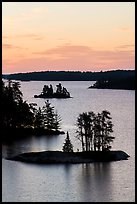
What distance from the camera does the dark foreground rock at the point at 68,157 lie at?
25.3m

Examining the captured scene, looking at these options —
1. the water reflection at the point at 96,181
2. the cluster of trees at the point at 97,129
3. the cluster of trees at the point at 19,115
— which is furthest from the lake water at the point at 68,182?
the cluster of trees at the point at 19,115

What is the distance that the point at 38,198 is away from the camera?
646 inches

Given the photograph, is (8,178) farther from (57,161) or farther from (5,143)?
(5,143)

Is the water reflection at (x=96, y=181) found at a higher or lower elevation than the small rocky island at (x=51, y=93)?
lower

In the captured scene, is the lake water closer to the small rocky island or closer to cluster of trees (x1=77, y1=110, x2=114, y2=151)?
cluster of trees (x1=77, y1=110, x2=114, y2=151)

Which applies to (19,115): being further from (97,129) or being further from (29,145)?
(97,129)

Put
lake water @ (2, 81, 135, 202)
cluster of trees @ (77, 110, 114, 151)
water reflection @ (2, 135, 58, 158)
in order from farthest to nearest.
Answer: water reflection @ (2, 135, 58, 158), cluster of trees @ (77, 110, 114, 151), lake water @ (2, 81, 135, 202)

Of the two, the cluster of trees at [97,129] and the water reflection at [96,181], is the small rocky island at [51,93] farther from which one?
the water reflection at [96,181]

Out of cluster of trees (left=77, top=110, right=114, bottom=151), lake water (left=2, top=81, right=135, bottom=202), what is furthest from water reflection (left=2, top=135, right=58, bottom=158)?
cluster of trees (left=77, top=110, right=114, bottom=151)

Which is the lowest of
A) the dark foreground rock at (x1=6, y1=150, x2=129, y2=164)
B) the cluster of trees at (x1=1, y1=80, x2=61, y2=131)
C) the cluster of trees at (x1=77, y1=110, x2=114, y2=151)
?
the dark foreground rock at (x1=6, y1=150, x2=129, y2=164)

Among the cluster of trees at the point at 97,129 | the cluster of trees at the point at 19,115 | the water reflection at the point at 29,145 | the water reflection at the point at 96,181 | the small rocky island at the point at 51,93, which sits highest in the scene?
the small rocky island at the point at 51,93

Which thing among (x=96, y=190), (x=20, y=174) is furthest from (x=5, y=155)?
(x=96, y=190)

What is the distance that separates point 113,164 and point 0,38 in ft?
76.2

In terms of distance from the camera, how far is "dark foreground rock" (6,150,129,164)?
2534cm
